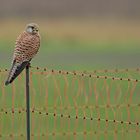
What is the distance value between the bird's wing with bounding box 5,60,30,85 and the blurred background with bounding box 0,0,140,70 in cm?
1380

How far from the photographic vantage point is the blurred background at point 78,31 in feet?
94.2

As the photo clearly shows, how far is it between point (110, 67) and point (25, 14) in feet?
59.5

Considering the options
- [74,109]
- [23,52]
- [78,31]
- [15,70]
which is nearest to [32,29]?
[23,52]

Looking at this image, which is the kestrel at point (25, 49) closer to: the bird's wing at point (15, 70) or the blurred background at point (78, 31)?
the bird's wing at point (15, 70)

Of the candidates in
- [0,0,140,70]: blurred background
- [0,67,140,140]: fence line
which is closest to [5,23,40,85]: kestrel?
[0,67,140,140]: fence line

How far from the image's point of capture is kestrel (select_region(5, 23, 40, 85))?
35.5 ft

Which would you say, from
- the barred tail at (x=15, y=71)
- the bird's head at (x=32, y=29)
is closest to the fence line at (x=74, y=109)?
the barred tail at (x=15, y=71)

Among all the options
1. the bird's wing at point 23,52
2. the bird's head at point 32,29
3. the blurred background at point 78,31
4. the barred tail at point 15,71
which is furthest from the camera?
the blurred background at point 78,31

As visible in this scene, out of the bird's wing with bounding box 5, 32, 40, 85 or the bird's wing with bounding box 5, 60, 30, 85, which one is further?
the bird's wing with bounding box 5, 32, 40, 85

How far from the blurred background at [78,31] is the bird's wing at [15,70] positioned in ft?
45.3

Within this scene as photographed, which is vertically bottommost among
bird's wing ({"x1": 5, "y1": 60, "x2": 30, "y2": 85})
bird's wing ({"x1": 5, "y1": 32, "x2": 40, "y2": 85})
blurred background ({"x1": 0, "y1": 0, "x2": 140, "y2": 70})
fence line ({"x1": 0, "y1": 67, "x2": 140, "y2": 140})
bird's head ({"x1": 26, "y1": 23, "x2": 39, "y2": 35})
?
fence line ({"x1": 0, "y1": 67, "x2": 140, "y2": 140})

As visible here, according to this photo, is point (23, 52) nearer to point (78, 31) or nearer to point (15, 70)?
point (15, 70)

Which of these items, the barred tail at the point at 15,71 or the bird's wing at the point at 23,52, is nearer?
the barred tail at the point at 15,71

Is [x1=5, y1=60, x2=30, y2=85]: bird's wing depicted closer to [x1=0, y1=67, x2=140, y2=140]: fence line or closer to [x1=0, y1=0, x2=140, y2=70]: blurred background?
[x1=0, y1=67, x2=140, y2=140]: fence line
